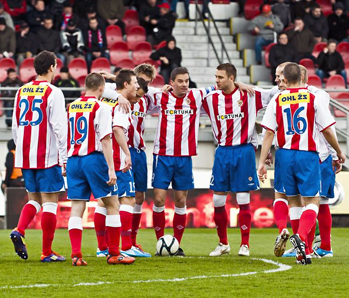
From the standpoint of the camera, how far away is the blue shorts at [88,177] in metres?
8.10

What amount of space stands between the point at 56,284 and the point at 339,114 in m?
13.2

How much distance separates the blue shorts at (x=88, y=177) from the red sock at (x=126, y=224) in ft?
3.42

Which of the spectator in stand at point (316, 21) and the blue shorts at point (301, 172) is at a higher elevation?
the spectator in stand at point (316, 21)

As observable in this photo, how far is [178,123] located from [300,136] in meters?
2.10

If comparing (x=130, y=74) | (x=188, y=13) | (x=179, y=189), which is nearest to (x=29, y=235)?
(x=179, y=189)

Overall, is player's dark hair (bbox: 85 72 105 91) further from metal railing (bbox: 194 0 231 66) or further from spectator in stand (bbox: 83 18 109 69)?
metal railing (bbox: 194 0 231 66)

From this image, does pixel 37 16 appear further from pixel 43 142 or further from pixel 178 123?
pixel 43 142

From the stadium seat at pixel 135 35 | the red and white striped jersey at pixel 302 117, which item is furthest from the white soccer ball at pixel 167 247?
the stadium seat at pixel 135 35

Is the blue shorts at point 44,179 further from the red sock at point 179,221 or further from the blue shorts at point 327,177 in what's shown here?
the blue shorts at point 327,177

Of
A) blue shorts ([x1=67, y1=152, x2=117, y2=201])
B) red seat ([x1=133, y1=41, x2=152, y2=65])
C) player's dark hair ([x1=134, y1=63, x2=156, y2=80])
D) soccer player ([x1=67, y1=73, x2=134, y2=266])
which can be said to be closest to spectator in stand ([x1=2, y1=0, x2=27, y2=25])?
red seat ([x1=133, y1=41, x2=152, y2=65])

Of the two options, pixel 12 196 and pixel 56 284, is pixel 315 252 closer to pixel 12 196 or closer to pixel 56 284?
pixel 56 284

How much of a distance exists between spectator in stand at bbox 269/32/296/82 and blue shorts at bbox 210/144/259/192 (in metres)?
10.5

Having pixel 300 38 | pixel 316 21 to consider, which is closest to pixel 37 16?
pixel 300 38

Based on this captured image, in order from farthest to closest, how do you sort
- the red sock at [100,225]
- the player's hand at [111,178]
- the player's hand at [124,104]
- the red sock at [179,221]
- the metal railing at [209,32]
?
the metal railing at [209,32] → the red sock at [179,221] → the red sock at [100,225] → the player's hand at [124,104] → the player's hand at [111,178]
